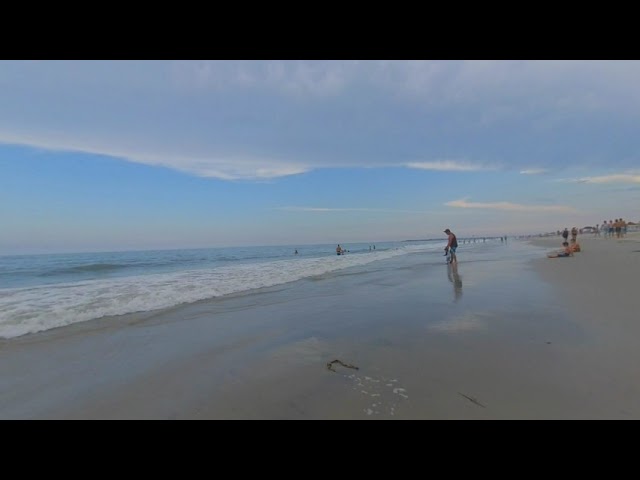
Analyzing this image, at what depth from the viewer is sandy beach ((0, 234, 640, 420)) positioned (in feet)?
10.6

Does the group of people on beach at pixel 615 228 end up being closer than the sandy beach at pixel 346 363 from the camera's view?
No

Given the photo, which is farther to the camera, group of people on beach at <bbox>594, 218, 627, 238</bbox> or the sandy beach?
group of people on beach at <bbox>594, 218, 627, 238</bbox>

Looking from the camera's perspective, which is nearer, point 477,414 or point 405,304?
point 477,414

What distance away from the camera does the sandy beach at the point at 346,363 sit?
3.23 m

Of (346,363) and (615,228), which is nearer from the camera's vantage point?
(346,363)

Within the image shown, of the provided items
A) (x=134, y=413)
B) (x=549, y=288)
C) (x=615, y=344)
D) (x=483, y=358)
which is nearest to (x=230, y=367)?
(x=134, y=413)

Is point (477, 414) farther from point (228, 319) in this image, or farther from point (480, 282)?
point (480, 282)

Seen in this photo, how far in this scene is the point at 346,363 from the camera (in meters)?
4.49

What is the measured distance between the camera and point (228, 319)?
7633mm
